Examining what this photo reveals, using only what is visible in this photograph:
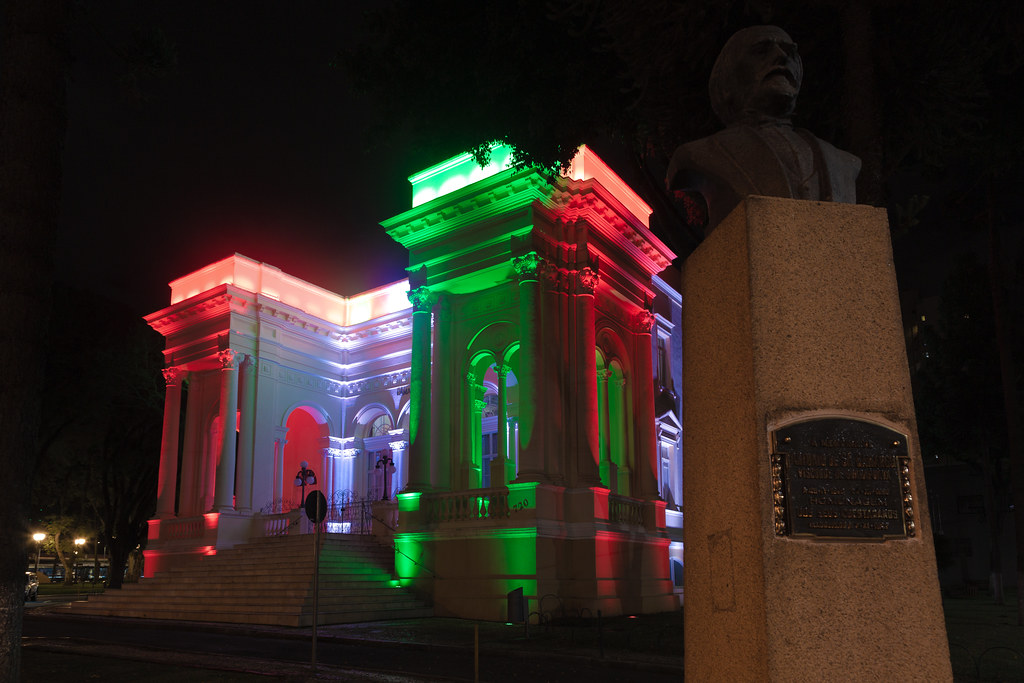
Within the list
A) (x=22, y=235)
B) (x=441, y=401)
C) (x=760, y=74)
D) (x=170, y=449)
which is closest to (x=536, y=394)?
(x=441, y=401)

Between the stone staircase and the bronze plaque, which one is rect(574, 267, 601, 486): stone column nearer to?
the stone staircase

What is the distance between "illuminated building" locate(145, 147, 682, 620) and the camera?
20016 millimetres

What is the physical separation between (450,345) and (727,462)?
19.6 m

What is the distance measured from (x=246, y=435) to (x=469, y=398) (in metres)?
9.63

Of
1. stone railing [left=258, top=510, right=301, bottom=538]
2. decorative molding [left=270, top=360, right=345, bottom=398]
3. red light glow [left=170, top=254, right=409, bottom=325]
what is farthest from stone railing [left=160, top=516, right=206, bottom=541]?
red light glow [left=170, top=254, right=409, bottom=325]

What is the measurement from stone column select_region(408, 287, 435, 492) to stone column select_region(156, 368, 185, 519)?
12.7 m

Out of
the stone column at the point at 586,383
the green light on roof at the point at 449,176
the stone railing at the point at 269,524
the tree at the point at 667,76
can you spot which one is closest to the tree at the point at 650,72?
the tree at the point at 667,76

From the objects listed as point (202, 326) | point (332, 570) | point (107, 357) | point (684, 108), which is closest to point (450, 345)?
point (332, 570)

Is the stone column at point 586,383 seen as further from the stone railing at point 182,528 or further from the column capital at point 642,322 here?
the stone railing at point 182,528

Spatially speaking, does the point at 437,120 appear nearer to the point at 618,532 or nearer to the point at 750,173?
the point at 750,173

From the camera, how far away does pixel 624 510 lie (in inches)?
863

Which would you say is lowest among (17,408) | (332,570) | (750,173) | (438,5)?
(332,570)

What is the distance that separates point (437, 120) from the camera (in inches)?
508

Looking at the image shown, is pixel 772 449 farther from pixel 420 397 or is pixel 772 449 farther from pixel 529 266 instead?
pixel 420 397
